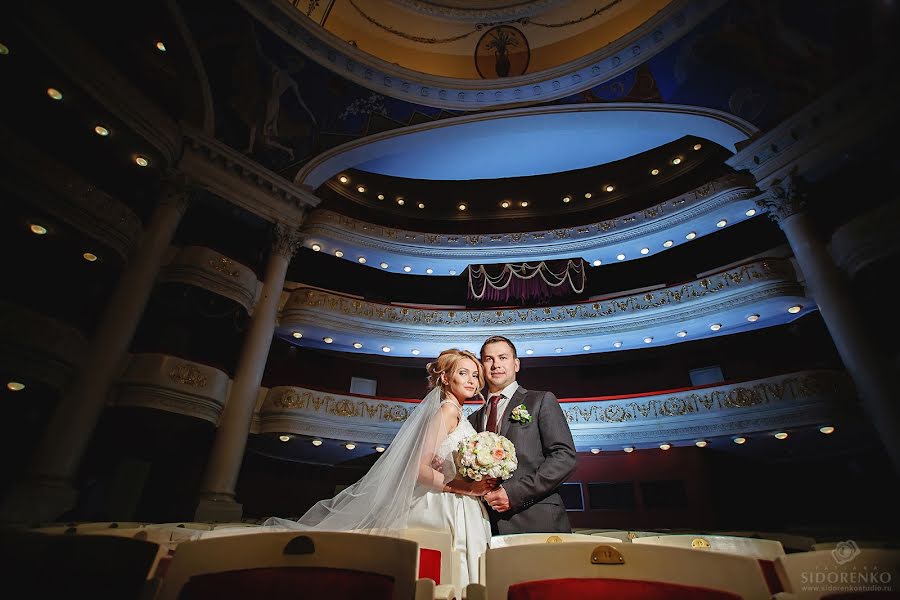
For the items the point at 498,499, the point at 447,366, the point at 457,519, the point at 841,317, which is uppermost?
the point at 841,317

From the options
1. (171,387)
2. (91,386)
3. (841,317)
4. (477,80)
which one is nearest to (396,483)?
(171,387)

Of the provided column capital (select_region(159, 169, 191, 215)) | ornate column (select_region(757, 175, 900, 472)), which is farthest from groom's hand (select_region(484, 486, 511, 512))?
column capital (select_region(159, 169, 191, 215))

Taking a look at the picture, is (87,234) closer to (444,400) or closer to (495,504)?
(444,400)

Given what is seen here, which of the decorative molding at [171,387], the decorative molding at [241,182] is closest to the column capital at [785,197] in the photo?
the decorative molding at [241,182]

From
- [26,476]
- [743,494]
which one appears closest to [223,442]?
[26,476]

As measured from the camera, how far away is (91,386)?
810 centimetres

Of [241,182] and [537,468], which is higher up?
[241,182]

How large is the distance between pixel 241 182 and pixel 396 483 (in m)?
11.3

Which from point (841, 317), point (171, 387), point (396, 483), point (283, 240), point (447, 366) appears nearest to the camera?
point (396, 483)

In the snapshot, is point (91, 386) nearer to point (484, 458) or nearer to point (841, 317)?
point (484, 458)

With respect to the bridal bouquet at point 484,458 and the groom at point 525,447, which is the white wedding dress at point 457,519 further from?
the bridal bouquet at point 484,458

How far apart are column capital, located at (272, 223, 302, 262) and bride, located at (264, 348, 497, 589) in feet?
32.2

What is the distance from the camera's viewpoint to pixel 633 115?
1293 centimetres

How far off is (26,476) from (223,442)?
3242 millimetres
